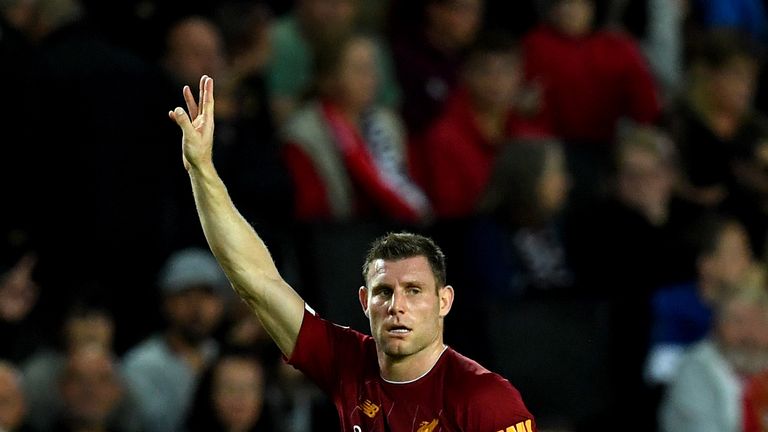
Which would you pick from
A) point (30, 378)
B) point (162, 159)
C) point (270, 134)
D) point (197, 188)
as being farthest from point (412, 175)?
point (197, 188)

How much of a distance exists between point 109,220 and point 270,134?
1.09 meters

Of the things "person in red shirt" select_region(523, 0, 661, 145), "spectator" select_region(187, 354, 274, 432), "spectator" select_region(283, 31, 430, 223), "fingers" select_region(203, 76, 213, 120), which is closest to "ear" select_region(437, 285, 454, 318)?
"fingers" select_region(203, 76, 213, 120)

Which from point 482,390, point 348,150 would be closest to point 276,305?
point 482,390

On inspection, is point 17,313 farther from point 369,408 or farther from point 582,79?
point 582,79

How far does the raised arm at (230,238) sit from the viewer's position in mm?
5566

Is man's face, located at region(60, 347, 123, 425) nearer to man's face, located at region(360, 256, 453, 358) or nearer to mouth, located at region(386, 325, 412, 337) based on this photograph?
man's face, located at region(360, 256, 453, 358)

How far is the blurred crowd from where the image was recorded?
8.31 m

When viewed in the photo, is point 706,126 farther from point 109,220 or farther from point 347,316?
point 109,220

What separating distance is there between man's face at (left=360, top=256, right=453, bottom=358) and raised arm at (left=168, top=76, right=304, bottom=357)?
29cm

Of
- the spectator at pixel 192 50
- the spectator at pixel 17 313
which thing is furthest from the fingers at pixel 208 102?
the spectator at pixel 192 50

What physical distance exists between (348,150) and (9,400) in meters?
2.42

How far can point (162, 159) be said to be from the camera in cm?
870

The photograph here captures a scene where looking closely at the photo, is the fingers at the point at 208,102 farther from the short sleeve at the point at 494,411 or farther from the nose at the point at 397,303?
the short sleeve at the point at 494,411

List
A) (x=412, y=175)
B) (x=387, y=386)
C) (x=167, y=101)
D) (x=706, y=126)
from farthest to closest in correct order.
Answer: (x=706, y=126), (x=412, y=175), (x=167, y=101), (x=387, y=386)
